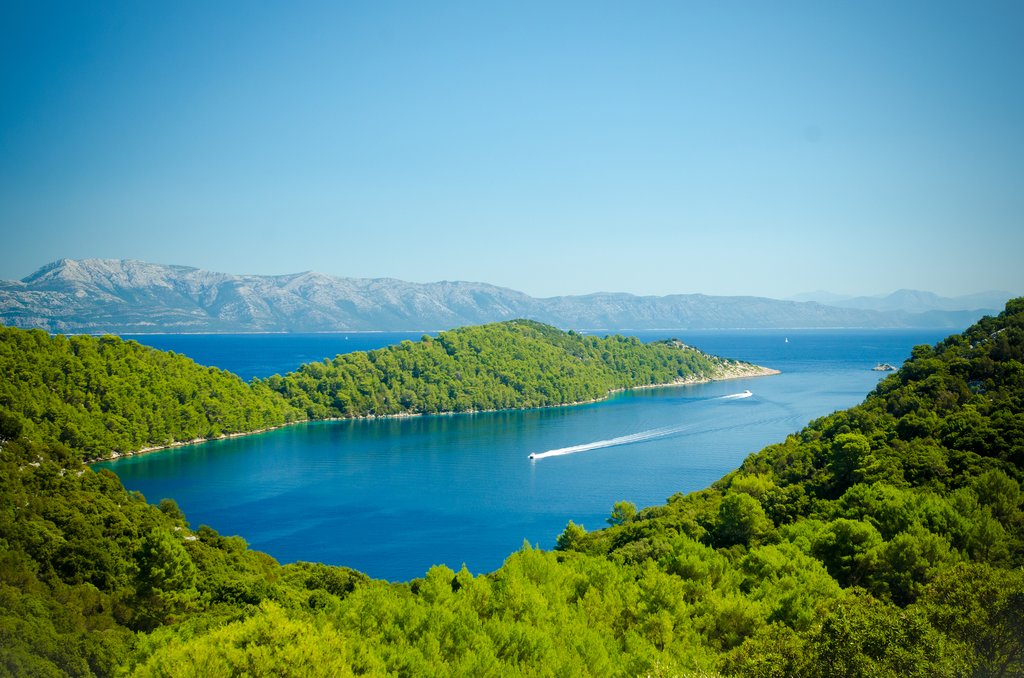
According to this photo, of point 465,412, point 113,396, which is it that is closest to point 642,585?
point 113,396

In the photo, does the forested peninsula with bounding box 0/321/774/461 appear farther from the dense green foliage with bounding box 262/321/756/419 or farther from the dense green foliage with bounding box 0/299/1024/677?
the dense green foliage with bounding box 0/299/1024/677

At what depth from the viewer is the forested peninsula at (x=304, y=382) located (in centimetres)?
6050

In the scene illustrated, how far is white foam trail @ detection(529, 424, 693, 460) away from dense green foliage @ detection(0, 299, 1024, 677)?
91.9 feet

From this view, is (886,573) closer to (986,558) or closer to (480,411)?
(986,558)

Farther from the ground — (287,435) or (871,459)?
(871,459)

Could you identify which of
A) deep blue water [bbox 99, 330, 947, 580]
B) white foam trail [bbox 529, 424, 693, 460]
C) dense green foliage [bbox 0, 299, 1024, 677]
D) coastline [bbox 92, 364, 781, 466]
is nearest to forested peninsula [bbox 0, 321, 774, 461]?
coastline [bbox 92, 364, 781, 466]

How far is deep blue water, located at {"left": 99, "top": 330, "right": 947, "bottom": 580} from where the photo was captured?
4053 centimetres

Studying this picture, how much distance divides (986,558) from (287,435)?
64.4 meters

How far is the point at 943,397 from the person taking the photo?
1320 inches

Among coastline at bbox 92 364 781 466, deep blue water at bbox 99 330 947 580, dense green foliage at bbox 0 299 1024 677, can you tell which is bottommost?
deep blue water at bbox 99 330 947 580

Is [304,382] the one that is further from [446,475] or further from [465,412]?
[446,475]

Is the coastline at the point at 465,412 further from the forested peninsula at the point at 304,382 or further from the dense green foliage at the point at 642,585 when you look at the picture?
the dense green foliage at the point at 642,585

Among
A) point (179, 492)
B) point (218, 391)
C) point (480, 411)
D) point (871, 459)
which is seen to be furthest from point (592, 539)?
point (480, 411)

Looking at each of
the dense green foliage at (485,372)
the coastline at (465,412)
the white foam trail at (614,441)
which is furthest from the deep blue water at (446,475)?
the dense green foliage at (485,372)
